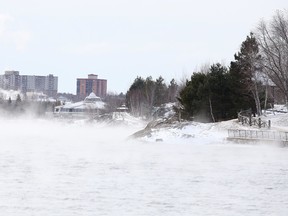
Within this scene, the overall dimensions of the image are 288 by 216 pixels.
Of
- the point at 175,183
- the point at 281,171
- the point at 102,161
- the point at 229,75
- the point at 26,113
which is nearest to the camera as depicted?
the point at 175,183

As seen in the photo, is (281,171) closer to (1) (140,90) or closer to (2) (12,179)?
(2) (12,179)

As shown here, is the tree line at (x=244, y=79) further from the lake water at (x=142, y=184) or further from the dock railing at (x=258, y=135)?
the lake water at (x=142, y=184)

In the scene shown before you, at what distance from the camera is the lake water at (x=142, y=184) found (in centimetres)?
1667

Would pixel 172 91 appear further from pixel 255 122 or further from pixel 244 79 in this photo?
pixel 255 122

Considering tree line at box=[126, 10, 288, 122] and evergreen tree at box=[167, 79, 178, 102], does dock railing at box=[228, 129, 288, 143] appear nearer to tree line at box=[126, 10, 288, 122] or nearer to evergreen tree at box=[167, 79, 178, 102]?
tree line at box=[126, 10, 288, 122]

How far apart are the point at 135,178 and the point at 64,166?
570 cm

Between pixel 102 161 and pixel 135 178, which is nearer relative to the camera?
pixel 135 178

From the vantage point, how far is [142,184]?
21.8 m

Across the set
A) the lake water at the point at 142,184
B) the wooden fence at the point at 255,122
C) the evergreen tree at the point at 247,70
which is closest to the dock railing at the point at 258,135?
the wooden fence at the point at 255,122

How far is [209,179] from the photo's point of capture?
77.6 ft

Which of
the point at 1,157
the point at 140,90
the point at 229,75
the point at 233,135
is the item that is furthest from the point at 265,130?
the point at 140,90

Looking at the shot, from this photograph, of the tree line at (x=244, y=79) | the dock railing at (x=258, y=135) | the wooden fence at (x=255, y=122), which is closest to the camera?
the dock railing at (x=258, y=135)

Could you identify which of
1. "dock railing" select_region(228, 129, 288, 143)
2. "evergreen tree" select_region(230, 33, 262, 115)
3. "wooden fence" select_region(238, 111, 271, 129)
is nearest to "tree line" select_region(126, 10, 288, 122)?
"evergreen tree" select_region(230, 33, 262, 115)

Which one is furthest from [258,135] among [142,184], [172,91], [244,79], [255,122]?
[172,91]
